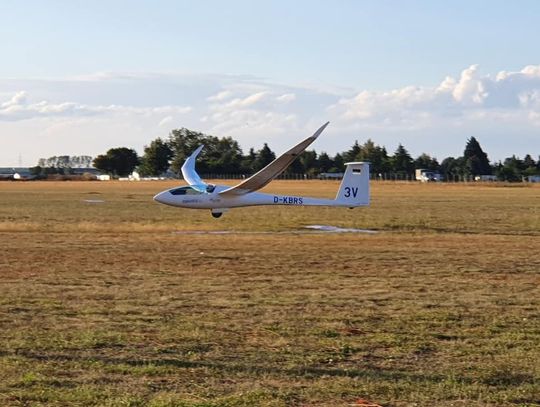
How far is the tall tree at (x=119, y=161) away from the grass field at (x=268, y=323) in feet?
471

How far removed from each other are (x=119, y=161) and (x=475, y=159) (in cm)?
6777

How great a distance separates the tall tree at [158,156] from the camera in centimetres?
13375

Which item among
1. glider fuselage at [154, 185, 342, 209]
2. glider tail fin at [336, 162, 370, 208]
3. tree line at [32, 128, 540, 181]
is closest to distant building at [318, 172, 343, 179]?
tree line at [32, 128, 540, 181]

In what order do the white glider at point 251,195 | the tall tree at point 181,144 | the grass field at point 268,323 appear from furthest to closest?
the tall tree at point 181,144 < the white glider at point 251,195 < the grass field at point 268,323

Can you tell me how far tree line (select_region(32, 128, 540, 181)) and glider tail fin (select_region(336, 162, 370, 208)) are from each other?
298 ft

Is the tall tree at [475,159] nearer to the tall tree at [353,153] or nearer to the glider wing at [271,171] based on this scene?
the tall tree at [353,153]

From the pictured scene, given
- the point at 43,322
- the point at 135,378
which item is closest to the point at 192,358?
the point at 135,378

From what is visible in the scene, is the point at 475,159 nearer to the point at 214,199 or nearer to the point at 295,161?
the point at 295,161

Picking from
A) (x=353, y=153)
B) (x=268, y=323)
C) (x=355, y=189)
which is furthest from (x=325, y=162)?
(x=268, y=323)

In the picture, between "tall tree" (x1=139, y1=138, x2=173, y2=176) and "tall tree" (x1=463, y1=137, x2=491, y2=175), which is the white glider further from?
"tall tree" (x1=463, y1=137, x2=491, y2=175)

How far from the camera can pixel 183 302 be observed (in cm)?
1210

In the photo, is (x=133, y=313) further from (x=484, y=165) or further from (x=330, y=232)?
(x=484, y=165)

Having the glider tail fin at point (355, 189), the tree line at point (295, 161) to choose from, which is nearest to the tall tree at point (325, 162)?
the tree line at point (295, 161)

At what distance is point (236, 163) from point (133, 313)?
4645 inches
